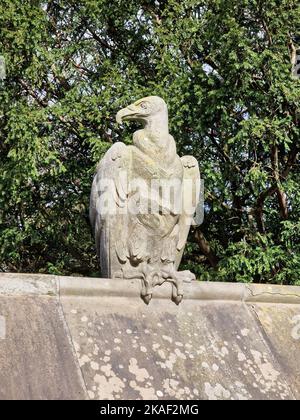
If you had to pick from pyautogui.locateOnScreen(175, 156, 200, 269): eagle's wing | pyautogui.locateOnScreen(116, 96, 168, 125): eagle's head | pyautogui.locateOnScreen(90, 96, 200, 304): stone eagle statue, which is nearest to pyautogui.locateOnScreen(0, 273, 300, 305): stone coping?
pyautogui.locateOnScreen(90, 96, 200, 304): stone eagle statue

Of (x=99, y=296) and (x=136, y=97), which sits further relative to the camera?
(x=136, y=97)

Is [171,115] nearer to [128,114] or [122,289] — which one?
[128,114]

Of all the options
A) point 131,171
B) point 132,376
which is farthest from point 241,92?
point 132,376

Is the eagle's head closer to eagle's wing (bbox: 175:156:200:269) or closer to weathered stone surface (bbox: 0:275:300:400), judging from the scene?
eagle's wing (bbox: 175:156:200:269)

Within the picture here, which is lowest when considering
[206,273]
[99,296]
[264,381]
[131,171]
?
[206,273]

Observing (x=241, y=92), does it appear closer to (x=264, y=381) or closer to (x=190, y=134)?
(x=190, y=134)

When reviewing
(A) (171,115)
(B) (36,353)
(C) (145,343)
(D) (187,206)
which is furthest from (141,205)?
(A) (171,115)

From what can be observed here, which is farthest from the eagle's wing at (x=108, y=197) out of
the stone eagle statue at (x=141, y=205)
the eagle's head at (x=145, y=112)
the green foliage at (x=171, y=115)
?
the green foliage at (x=171, y=115)

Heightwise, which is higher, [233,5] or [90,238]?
[233,5]

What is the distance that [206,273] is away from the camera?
1099 cm

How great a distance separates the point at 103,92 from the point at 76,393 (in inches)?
308

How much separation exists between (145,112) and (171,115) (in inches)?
188

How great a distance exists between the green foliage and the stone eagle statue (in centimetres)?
444

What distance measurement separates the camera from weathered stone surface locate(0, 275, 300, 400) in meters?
4.00
